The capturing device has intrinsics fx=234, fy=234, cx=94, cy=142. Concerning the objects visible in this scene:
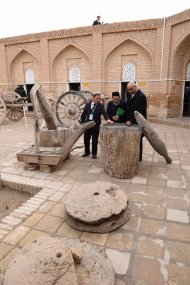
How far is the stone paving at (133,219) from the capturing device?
2.06 metres

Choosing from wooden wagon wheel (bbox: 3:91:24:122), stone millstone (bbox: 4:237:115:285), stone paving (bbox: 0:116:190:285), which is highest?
wooden wagon wheel (bbox: 3:91:24:122)

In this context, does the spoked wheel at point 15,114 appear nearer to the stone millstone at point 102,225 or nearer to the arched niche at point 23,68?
the arched niche at point 23,68

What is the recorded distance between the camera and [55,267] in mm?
1663

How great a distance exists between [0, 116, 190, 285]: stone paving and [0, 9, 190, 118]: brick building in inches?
311

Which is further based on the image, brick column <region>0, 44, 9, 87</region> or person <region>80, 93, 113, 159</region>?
brick column <region>0, 44, 9, 87</region>

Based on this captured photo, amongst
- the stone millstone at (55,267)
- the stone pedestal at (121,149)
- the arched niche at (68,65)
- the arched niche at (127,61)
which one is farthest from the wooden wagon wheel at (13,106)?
the stone millstone at (55,267)

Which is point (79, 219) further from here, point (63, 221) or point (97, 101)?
point (97, 101)

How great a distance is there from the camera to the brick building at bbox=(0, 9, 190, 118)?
37.3ft

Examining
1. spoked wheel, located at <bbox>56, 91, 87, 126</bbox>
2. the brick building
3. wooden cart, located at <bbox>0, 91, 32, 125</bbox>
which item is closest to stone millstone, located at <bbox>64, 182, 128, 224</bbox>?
spoked wheel, located at <bbox>56, 91, 87, 126</bbox>

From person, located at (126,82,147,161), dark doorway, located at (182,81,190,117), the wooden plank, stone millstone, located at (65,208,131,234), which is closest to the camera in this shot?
stone millstone, located at (65,208,131,234)

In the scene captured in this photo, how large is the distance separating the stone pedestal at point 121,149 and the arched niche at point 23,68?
42.2ft

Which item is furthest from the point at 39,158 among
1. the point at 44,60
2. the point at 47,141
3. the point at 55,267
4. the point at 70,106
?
the point at 44,60

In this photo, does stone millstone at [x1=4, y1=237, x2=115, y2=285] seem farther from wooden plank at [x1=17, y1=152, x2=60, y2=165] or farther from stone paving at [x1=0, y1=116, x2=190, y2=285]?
wooden plank at [x1=17, y1=152, x2=60, y2=165]

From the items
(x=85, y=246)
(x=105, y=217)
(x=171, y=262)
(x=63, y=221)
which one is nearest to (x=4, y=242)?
(x=63, y=221)
